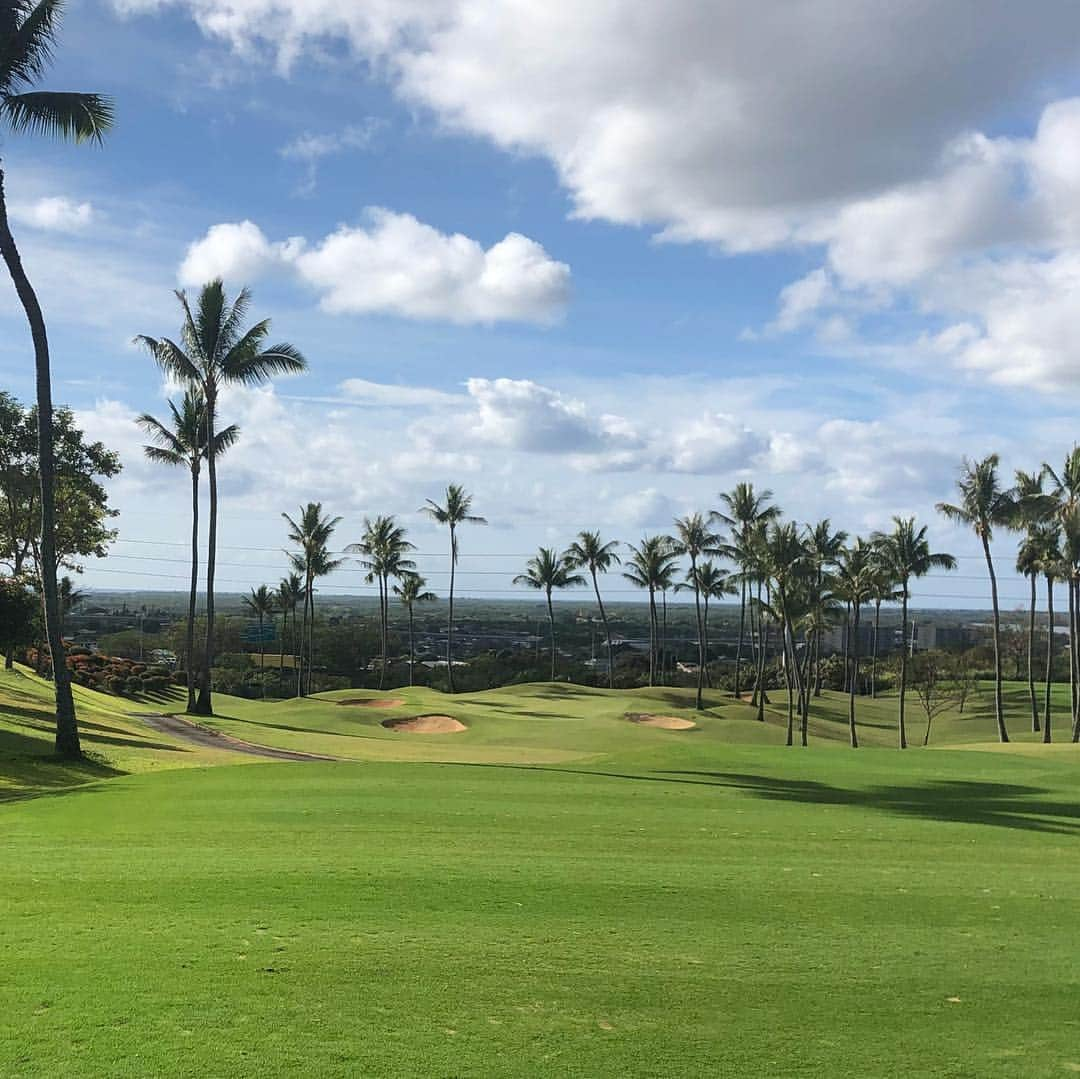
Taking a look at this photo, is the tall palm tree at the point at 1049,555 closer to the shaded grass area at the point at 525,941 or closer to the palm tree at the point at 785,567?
the palm tree at the point at 785,567

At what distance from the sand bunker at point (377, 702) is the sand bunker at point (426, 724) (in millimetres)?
4698

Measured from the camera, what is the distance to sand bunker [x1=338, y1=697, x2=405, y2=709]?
5436 cm

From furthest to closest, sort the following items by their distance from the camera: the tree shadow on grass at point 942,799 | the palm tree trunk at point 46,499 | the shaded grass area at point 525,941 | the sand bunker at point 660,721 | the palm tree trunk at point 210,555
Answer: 1. the sand bunker at point 660,721
2. the palm tree trunk at point 210,555
3. the palm tree trunk at point 46,499
4. the tree shadow on grass at point 942,799
5. the shaded grass area at point 525,941

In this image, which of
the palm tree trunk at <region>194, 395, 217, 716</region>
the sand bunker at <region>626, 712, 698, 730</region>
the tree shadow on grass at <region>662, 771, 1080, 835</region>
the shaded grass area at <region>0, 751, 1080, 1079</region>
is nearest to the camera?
the shaded grass area at <region>0, 751, 1080, 1079</region>

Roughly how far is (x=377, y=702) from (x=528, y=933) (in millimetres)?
50355

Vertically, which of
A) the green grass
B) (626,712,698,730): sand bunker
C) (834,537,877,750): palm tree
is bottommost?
(626,712,698,730): sand bunker

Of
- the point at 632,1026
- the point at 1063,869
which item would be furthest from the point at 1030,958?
the point at 1063,869

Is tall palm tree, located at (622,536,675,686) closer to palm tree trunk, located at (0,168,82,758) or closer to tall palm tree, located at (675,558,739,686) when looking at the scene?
tall palm tree, located at (675,558,739,686)

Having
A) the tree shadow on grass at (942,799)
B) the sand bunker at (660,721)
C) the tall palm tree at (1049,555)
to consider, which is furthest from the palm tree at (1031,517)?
the tree shadow on grass at (942,799)

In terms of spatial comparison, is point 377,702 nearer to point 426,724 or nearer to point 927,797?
point 426,724

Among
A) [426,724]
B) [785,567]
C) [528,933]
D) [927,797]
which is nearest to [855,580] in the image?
[785,567]

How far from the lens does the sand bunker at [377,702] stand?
5436cm

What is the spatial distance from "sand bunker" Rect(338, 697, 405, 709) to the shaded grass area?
39.5m

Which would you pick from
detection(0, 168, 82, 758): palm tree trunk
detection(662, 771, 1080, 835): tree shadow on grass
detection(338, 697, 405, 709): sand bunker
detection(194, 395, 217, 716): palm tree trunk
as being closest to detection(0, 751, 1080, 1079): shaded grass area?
detection(662, 771, 1080, 835): tree shadow on grass
